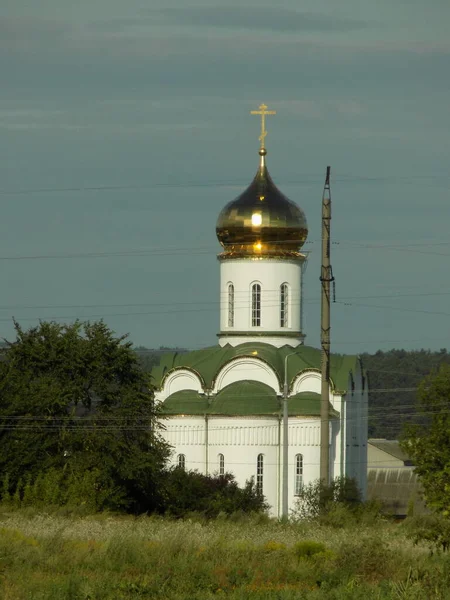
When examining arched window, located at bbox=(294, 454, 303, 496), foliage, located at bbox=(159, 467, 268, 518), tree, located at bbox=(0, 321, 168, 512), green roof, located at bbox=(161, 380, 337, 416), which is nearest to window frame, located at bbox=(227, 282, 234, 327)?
green roof, located at bbox=(161, 380, 337, 416)

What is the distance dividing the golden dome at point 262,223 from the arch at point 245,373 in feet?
10.2

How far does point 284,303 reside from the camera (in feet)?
137

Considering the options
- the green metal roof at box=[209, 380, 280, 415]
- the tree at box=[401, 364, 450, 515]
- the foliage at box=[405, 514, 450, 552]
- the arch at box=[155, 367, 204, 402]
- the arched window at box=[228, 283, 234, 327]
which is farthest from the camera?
the arched window at box=[228, 283, 234, 327]

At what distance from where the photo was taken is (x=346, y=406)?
1601 inches

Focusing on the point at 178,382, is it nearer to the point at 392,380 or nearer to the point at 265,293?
the point at 265,293

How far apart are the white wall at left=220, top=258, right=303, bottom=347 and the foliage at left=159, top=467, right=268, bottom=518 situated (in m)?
6.33

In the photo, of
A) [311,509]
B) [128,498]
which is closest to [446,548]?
[311,509]

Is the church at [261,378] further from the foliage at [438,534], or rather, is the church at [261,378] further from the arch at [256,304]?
the foliage at [438,534]

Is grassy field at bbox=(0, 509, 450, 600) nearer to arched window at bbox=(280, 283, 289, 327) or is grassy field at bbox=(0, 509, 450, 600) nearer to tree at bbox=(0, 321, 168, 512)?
tree at bbox=(0, 321, 168, 512)

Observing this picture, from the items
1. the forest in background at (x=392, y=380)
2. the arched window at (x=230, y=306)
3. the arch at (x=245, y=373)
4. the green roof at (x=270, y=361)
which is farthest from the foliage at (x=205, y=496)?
the forest in background at (x=392, y=380)

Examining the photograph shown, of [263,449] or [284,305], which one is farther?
[284,305]

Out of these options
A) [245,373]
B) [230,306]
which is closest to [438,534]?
[245,373]

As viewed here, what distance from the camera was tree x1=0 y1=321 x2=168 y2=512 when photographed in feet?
98.2

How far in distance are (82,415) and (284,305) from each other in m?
11.2
